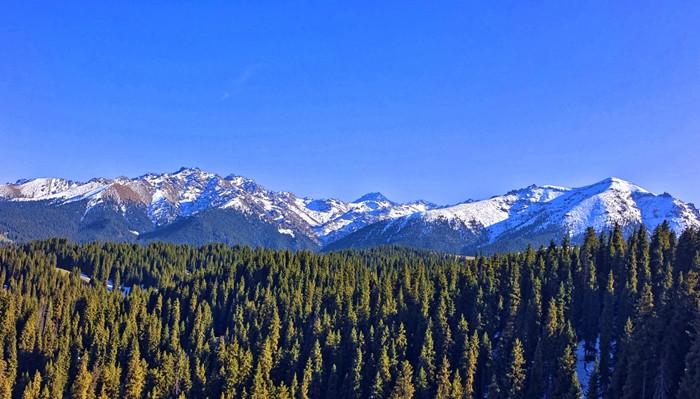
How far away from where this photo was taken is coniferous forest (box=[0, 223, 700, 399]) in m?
103

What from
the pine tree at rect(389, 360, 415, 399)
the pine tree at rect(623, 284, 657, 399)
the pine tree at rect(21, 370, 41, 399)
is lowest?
the pine tree at rect(21, 370, 41, 399)

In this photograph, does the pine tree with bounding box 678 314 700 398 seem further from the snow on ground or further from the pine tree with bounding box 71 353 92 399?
the pine tree with bounding box 71 353 92 399

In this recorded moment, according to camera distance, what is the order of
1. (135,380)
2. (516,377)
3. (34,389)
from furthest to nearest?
(135,380), (34,389), (516,377)

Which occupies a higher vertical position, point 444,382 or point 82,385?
point 444,382

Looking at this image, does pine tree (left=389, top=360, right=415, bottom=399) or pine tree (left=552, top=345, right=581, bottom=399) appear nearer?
pine tree (left=552, top=345, right=581, bottom=399)

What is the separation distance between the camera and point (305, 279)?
190 m

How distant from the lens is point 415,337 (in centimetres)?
13588

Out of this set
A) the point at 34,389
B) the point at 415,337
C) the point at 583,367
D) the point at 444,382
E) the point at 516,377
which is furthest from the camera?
the point at 415,337

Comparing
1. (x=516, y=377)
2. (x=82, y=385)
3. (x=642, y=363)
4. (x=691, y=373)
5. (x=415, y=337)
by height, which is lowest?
(x=82, y=385)

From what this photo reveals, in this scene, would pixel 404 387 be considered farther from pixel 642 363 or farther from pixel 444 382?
pixel 642 363

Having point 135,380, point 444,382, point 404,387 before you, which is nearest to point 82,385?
point 135,380

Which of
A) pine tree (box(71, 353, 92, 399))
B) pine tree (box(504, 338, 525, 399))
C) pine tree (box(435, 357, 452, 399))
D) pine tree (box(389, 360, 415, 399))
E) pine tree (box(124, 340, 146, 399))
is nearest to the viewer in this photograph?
pine tree (box(504, 338, 525, 399))

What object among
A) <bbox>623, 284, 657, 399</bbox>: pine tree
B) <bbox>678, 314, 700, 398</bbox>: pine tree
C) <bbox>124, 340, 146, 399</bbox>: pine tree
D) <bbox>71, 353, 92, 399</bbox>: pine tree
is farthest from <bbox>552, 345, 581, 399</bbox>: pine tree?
<bbox>71, 353, 92, 399</bbox>: pine tree

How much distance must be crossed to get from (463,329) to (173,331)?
254 ft
